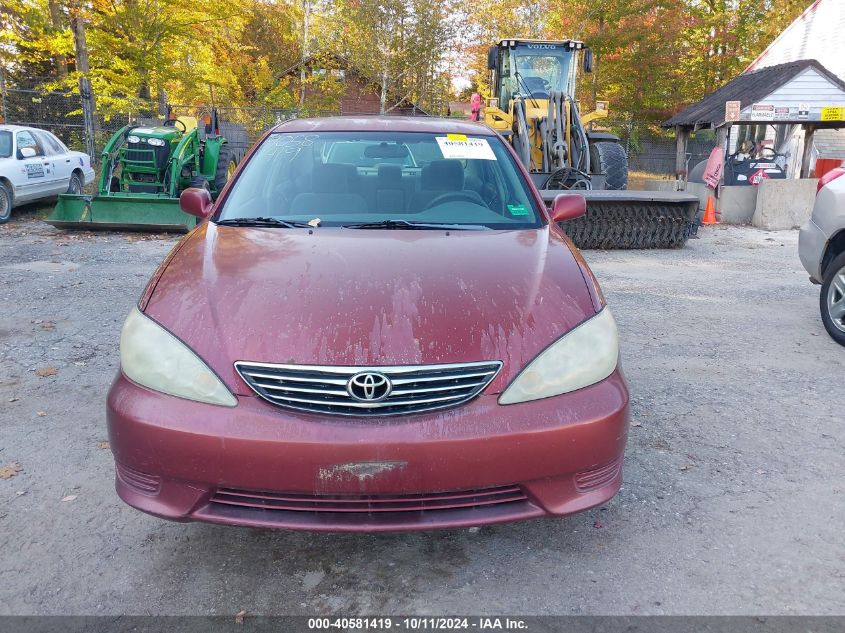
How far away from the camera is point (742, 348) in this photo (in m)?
5.36

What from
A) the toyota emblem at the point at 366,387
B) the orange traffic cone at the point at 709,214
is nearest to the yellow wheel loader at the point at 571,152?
the orange traffic cone at the point at 709,214

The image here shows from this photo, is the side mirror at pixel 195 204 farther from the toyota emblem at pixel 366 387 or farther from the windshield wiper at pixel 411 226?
the toyota emblem at pixel 366 387

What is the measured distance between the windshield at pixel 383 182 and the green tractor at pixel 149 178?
21.0ft

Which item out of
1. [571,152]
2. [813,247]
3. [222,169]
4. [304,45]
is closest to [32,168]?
[222,169]

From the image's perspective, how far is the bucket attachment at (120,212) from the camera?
10461mm

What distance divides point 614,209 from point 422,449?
328 inches

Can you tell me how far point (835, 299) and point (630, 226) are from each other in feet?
15.2

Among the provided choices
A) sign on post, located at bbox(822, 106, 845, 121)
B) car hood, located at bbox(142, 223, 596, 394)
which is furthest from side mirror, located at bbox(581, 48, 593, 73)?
car hood, located at bbox(142, 223, 596, 394)

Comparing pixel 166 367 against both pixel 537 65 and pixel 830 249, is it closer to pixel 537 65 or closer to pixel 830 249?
pixel 830 249

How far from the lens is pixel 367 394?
2.20 metres

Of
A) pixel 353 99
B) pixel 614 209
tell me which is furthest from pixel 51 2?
pixel 353 99

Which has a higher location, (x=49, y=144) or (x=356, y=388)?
(x=49, y=144)

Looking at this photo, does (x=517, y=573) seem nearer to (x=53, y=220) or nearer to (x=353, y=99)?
(x=53, y=220)

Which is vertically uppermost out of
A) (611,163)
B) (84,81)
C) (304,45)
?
(304,45)
